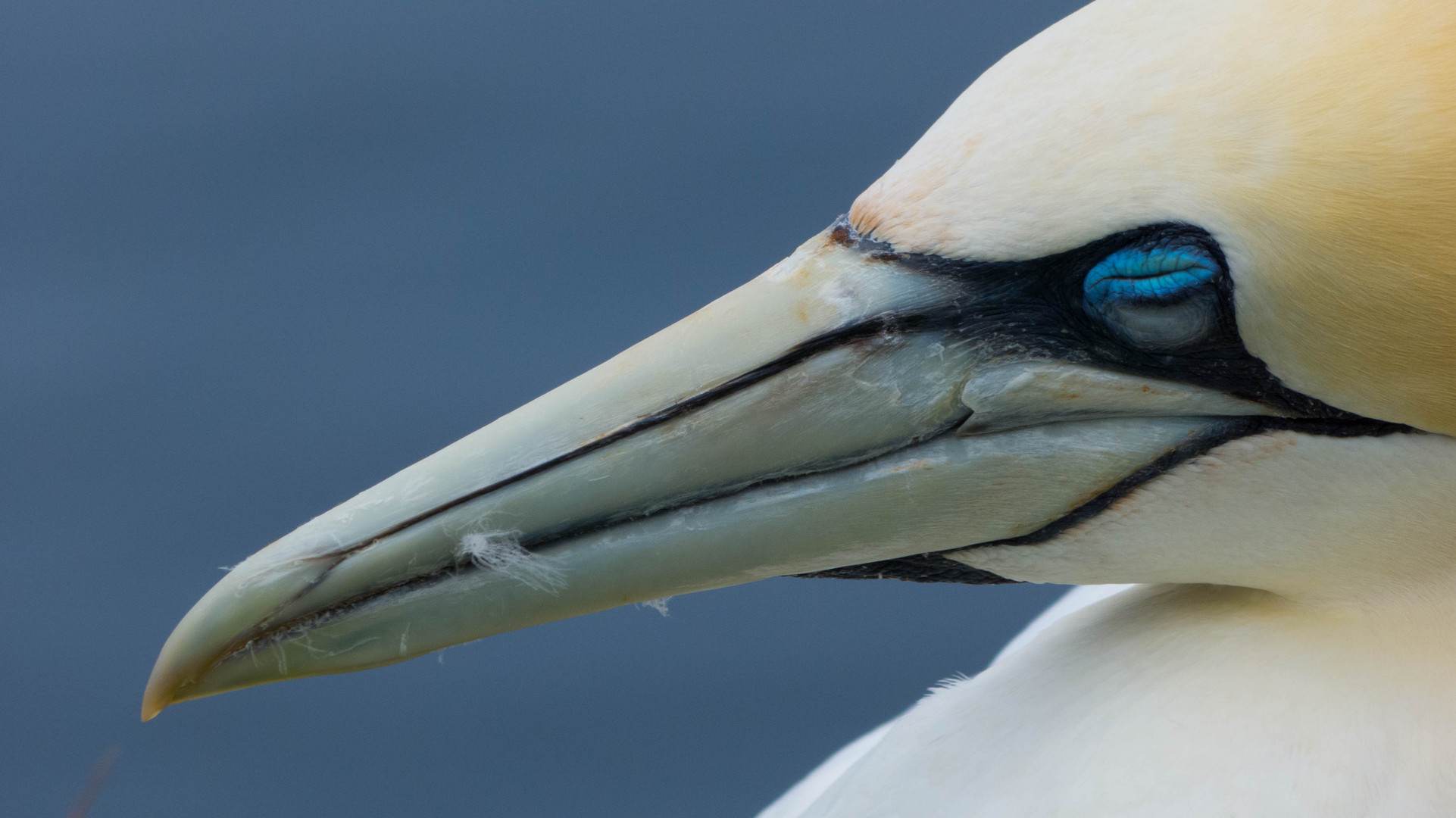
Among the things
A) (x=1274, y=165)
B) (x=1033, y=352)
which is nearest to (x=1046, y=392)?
(x=1033, y=352)

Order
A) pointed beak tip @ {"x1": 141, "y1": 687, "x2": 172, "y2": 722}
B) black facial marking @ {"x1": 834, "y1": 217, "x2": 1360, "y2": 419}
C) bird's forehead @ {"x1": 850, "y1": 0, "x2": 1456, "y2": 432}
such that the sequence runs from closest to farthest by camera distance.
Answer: bird's forehead @ {"x1": 850, "y1": 0, "x2": 1456, "y2": 432}, black facial marking @ {"x1": 834, "y1": 217, "x2": 1360, "y2": 419}, pointed beak tip @ {"x1": 141, "y1": 687, "x2": 172, "y2": 722}

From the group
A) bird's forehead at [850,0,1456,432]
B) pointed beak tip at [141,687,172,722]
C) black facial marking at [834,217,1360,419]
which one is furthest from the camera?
pointed beak tip at [141,687,172,722]

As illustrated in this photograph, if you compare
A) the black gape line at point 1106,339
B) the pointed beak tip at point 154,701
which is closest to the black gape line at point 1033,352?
the black gape line at point 1106,339

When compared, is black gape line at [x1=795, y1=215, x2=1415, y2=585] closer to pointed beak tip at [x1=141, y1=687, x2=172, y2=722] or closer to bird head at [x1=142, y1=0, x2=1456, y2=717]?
bird head at [x1=142, y1=0, x2=1456, y2=717]

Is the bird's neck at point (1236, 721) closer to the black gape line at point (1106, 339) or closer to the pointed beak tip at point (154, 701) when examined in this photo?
the black gape line at point (1106, 339)

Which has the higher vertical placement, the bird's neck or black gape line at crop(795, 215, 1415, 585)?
black gape line at crop(795, 215, 1415, 585)

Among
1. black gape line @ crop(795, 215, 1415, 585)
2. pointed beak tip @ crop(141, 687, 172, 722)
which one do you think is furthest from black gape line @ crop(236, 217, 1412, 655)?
pointed beak tip @ crop(141, 687, 172, 722)

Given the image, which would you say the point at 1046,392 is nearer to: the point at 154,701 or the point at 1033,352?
the point at 1033,352

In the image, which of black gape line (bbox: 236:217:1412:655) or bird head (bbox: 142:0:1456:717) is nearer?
bird head (bbox: 142:0:1456:717)

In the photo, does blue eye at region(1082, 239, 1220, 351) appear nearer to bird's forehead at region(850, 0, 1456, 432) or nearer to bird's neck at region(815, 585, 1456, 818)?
bird's forehead at region(850, 0, 1456, 432)
